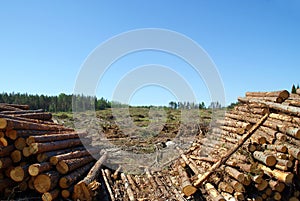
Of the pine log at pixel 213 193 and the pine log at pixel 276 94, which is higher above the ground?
the pine log at pixel 276 94

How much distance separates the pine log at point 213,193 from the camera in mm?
6672

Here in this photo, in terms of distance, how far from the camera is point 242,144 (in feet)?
27.0

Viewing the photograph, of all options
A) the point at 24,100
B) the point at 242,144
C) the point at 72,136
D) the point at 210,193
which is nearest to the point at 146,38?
the point at 72,136

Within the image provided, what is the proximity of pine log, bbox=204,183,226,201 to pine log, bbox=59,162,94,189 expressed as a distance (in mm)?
3587

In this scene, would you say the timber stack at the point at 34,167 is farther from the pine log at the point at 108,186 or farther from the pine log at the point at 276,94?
the pine log at the point at 276,94

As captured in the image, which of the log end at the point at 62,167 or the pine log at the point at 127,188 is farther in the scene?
A: the pine log at the point at 127,188

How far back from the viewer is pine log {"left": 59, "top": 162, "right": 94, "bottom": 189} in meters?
6.96

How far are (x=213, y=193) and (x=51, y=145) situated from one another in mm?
4607

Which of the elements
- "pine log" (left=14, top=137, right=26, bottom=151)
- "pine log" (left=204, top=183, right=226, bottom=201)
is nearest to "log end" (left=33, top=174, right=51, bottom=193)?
"pine log" (left=14, top=137, right=26, bottom=151)

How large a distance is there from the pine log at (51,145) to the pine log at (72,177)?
895 millimetres

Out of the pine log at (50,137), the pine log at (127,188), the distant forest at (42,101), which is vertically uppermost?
the distant forest at (42,101)

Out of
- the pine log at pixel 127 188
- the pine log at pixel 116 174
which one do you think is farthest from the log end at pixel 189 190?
the pine log at pixel 116 174

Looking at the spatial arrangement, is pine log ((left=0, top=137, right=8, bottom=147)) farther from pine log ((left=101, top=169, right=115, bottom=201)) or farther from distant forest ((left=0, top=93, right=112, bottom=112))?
distant forest ((left=0, top=93, right=112, bottom=112))

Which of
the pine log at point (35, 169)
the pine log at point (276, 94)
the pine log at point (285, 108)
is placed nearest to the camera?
the pine log at point (35, 169)
